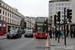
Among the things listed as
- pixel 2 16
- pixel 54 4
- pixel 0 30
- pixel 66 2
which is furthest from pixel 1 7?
pixel 66 2

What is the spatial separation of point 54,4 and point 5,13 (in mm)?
38294

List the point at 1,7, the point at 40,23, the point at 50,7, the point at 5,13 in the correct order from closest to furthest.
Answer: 1. the point at 40,23
2. the point at 1,7
3. the point at 5,13
4. the point at 50,7

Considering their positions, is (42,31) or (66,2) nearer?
(42,31)

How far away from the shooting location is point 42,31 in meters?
19.6

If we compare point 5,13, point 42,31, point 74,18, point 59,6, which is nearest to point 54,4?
point 59,6

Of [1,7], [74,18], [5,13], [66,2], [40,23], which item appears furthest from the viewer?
[66,2]

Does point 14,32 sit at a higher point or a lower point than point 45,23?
lower

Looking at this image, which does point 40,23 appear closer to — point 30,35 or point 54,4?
point 30,35

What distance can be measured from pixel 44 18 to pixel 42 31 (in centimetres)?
239

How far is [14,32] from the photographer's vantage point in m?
20.4

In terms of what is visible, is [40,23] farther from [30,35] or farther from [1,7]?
[1,7]

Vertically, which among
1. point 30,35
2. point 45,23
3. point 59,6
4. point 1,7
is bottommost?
point 30,35

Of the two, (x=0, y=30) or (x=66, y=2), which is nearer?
(x=0, y=30)

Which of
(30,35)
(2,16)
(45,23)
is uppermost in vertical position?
(2,16)
